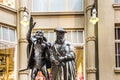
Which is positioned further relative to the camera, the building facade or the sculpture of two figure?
the building facade

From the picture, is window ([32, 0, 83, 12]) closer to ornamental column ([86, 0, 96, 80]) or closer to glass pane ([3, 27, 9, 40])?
ornamental column ([86, 0, 96, 80])

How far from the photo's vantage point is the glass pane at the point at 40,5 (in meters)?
18.5

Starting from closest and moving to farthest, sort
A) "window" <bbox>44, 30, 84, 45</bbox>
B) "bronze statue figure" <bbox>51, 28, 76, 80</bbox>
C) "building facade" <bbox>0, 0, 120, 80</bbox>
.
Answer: "bronze statue figure" <bbox>51, 28, 76, 80</bbox>, "building facade" <bbox>0, 0, 120, 80</bbox>, "window" <bbox>44, 30, 84, 45</bbox>

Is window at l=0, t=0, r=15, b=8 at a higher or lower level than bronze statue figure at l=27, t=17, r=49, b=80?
higher

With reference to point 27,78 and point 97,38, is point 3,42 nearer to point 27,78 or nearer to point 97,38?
point 27,78

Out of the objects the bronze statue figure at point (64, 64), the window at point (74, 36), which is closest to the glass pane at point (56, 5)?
the window at point (74, 36)

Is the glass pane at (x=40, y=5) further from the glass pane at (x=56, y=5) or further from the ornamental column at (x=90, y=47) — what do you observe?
the ornamental column at (x=90, y=47)

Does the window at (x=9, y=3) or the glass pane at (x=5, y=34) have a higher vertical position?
the window at (x=9, y=3)

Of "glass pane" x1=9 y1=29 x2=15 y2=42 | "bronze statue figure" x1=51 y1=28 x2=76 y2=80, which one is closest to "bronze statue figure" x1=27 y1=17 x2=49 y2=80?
"bronze statue figure" x1=51 y1=28 x2=76 y2=80

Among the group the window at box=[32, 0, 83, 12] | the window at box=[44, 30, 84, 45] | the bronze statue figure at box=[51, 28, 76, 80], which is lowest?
the bronze statue figure at box=[51, 28, 76, 80]

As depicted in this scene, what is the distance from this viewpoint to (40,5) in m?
18.6

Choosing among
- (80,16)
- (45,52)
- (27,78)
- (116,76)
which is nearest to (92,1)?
(80,16)

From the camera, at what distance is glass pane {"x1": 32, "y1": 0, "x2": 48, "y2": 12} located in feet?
60.8

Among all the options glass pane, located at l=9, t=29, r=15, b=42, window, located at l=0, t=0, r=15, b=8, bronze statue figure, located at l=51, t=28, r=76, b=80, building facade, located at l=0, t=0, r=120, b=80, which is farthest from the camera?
glass pane, located at l=9, t=29, r=15, b=42
